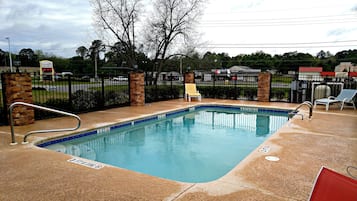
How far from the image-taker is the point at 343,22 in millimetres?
28422

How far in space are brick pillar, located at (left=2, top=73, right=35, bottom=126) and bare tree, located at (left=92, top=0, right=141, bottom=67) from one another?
9.02 meters

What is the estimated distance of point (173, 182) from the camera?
3.20 meters

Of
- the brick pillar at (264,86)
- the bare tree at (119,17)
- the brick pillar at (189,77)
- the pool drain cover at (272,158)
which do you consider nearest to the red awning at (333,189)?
the pool drain cover at (272,158)

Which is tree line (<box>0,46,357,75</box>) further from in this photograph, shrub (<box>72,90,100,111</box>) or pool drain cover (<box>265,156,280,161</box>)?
pool drain cover (<box>265,156,280,161</box>)

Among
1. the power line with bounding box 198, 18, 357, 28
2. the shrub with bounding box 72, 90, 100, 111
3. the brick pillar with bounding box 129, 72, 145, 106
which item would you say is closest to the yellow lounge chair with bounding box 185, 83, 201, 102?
the brick pillar with bounding box 129, 72, 145, 106

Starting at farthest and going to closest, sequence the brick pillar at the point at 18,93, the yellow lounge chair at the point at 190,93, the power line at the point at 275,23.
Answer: the power line at the point at 275,23, the yellow lounge chair at the point at 190,93, the brick pillar at the point at 18,93

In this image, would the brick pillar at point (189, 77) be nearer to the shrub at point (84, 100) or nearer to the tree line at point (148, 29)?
the tree line at point (148, 29)

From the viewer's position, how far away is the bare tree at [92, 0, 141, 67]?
1473 cm

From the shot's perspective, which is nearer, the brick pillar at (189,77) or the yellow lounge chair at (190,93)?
the yellow lounge chair at (190,93)

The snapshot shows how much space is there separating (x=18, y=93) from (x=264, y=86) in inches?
397

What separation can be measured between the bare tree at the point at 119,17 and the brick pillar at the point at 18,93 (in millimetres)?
9018

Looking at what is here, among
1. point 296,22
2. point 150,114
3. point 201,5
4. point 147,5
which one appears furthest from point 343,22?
point 150,114

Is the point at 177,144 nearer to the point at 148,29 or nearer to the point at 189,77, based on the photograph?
the point at 189,77

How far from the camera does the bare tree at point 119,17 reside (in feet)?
48.3
